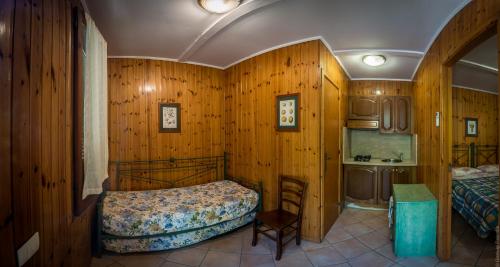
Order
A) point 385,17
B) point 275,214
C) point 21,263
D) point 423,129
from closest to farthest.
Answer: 1. point 21,263
2. point 385,17
3. point 275,214
4. point 423,129

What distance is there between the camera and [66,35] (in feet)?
4.69

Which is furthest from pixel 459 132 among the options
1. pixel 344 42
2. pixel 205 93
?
pixel 205 93

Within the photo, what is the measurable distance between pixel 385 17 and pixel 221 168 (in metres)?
3.10

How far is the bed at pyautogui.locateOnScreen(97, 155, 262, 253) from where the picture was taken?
231 centimetres

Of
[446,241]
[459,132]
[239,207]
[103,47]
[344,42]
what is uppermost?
[344,42]

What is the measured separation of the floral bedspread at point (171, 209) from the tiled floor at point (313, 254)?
26 cm

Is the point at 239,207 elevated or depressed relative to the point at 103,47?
depressed

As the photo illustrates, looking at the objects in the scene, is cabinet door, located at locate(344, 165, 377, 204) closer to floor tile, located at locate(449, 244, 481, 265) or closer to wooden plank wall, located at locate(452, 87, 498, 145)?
floor tile, located at locate(449, 244, 481, 265)

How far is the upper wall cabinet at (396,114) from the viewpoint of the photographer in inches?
163

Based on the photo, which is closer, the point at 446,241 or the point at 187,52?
the point at 446,241

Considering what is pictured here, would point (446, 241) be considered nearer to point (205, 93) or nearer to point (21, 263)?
point (21, 263)

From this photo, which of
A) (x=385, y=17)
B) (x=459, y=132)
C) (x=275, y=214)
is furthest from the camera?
(x=459, y=132)

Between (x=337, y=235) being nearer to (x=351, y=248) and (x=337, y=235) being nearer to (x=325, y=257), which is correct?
(x=351, y=248)

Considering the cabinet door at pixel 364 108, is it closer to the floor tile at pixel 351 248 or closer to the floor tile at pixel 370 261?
the floor tile at pixel 351 248
